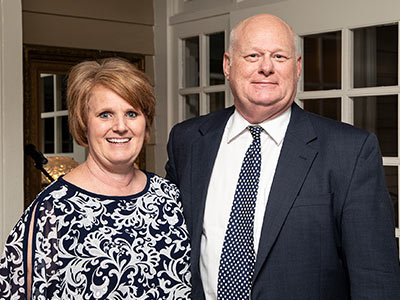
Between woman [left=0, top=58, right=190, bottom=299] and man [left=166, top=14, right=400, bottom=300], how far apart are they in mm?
122

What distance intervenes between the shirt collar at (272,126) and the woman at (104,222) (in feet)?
0.96

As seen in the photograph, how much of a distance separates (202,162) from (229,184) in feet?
0.47

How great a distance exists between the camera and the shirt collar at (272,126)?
1.98 metres

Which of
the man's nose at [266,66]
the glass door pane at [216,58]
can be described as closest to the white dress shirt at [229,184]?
the man's nose at [266,66]

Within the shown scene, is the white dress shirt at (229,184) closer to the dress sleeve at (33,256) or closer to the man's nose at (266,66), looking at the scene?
the man's nose at (266,66)

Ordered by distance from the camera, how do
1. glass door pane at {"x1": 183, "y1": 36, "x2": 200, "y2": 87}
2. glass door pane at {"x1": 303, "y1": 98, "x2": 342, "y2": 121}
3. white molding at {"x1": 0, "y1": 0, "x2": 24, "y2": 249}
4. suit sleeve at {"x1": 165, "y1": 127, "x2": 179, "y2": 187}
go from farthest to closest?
glass door pane at {"x1": 183, "y1": 36, "x2": 200, "y2": 87}, white molding at {"x1": 0, "y1": 0, "x2": 24, "y2": 249}, glass door pane at {"x1": 303, "y1": 98, "x2": 342, "y2": 121}, suit sleeve at {"x1": 165, "y1": 127, "x2": 179, "y2": 187}

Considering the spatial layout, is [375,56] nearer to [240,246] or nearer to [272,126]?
[272,126]

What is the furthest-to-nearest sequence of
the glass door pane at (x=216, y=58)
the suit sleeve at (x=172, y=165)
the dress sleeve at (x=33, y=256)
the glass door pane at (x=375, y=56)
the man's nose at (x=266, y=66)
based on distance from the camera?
the glass door pane at (x=216, y=58)
the glass door pane at (x=375, y=56)
the suit sleeve at (x=172, y=165)
the man's nose at (x=266, y=66)
the dress sleeve at (x=33, y=256)

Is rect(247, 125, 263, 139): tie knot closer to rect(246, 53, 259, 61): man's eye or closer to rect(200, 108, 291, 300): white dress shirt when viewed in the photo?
rect(200, 108, 291, 300): white dress shirt

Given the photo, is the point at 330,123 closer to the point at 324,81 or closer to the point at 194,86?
the point at 324,81

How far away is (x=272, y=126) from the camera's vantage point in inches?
78.2

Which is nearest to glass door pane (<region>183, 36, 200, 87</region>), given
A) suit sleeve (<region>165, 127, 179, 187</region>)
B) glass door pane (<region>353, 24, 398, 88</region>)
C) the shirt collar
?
glass door pane (<region>353, 24, 398, 88</region>)

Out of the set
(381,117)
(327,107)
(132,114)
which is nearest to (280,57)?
(132,114)

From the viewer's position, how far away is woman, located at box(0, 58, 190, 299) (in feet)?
5.65
